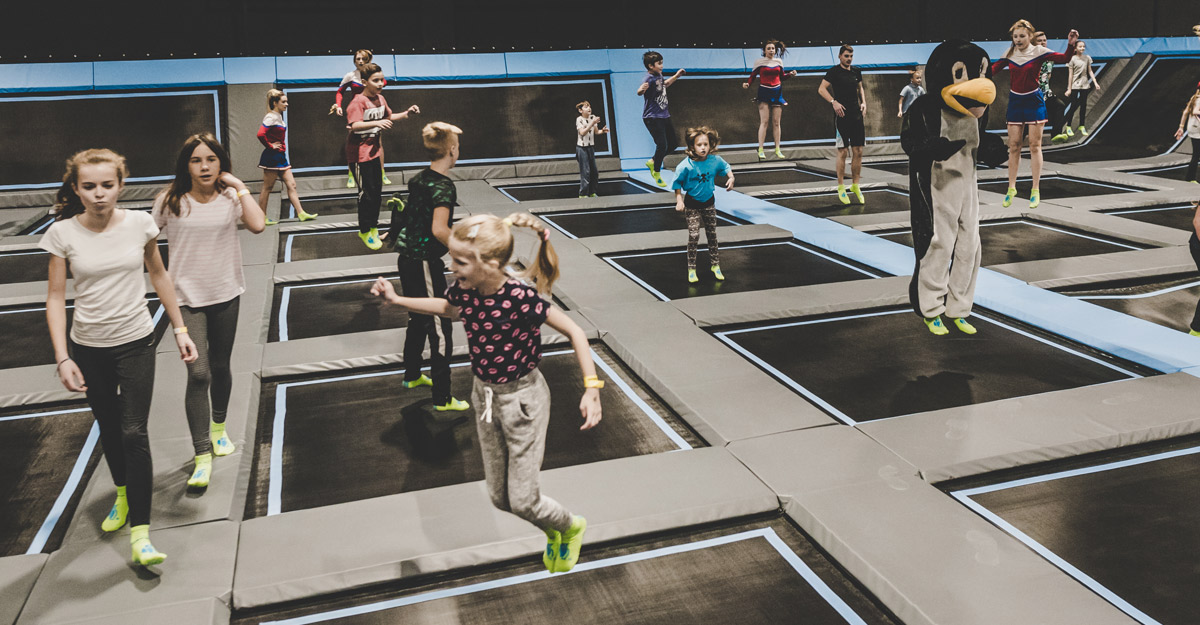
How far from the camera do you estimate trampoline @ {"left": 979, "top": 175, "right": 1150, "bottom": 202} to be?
32.7ft

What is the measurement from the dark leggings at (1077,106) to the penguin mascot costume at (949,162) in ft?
33.9

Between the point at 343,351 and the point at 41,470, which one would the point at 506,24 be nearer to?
the point at 343,351

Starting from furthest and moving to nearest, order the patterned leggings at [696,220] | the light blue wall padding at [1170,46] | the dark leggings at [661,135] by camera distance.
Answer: the light blue wall padding at [1170,46]
the dark leggings at [661,135]
the patterned leggings at [696,220]

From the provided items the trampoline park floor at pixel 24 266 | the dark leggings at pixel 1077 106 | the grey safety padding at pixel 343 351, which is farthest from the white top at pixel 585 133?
the dark leggings at pixel 1077 106

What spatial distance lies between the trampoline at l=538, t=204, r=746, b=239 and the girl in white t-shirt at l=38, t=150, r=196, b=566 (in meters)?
5.54

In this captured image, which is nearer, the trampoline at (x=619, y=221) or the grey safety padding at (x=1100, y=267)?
the grey safety padding at (x=1100, y=267)

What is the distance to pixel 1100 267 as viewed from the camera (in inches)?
259

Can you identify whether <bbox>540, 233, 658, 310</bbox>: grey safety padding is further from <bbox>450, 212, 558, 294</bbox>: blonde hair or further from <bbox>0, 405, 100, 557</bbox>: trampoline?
<bbox>450, 212, 558, 294</bbox>: blonde hair

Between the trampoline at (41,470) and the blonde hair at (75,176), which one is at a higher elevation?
the blonde hair at (75,176)

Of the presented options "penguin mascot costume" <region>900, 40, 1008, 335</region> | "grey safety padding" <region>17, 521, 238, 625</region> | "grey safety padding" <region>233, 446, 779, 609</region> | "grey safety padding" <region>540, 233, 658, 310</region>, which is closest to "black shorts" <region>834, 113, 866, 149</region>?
"grey safety padding" <region>540, 233, 658, 310</region>

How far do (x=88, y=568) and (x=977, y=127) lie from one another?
4.85 meters

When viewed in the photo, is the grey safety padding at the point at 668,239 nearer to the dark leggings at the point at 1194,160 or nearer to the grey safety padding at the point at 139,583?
the grey safety padding at the point at 139,583

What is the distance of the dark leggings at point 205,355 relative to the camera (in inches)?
140

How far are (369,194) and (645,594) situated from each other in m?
5.29
